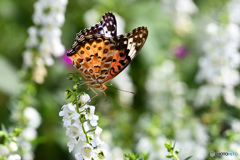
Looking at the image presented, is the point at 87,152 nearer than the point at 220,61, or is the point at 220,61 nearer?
the point at 87,152

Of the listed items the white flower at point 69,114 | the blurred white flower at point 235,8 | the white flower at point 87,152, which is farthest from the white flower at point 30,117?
the blurred white flower at point 235,8

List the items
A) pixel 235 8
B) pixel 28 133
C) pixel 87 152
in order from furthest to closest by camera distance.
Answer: pixel 235 8
pixel 28 133
pixel 87 152

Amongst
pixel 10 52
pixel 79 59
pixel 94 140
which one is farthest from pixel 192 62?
pixel 94 140

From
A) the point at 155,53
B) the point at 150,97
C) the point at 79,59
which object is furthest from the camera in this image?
the point at 155,53

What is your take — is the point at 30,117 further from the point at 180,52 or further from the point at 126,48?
the point at 180,52

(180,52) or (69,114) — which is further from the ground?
(180,52)

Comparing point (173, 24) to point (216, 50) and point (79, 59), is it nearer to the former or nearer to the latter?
point (216, 50)

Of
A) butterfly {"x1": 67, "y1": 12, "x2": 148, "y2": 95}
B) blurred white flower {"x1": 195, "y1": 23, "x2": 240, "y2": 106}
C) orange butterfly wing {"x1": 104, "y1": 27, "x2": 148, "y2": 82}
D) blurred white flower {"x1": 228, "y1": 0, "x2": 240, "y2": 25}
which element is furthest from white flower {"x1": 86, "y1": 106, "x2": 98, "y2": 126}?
blurred white flower {"x1": 228, "y1": 0, "x2": 240, "y2": 25}

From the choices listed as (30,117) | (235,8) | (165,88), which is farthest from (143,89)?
(30,117)
